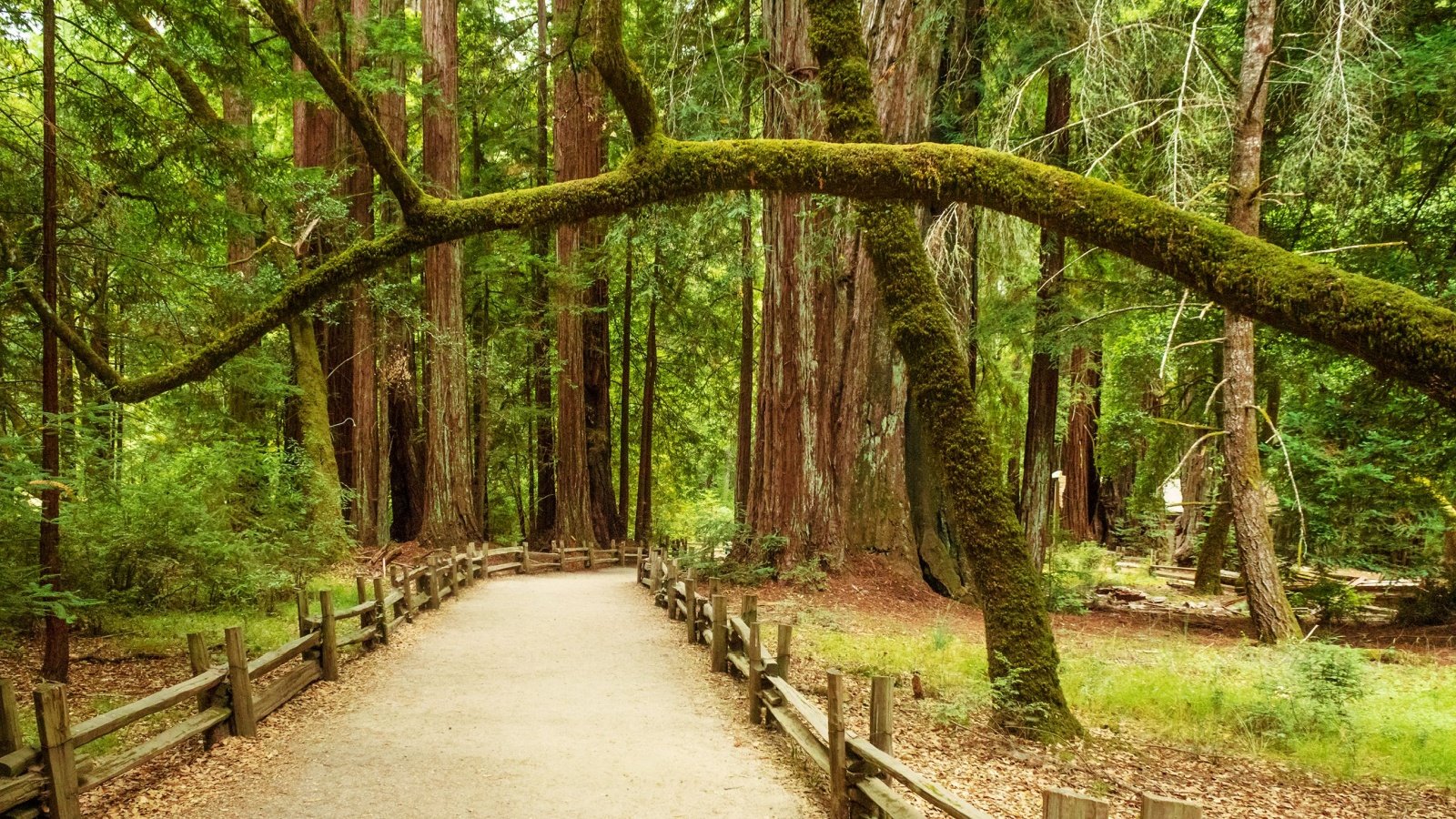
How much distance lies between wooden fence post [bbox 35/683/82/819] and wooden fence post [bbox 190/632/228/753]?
143cm

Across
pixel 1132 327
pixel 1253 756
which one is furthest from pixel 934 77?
pixel 1253 756

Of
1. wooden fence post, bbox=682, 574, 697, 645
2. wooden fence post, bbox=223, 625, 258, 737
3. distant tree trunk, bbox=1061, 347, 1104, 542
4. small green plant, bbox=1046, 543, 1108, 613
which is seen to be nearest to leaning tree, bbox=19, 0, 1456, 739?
wooden fence post, bbox=223, 625, 258, 737

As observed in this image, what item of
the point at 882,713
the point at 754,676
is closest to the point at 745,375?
the point at 754,676

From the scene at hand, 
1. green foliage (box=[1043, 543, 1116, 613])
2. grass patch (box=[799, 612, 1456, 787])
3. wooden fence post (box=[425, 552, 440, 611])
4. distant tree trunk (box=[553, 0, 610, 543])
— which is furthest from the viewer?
distant tree trunk (box=[553, 0, 610, 543])

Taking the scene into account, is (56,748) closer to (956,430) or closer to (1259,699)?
(956,430)

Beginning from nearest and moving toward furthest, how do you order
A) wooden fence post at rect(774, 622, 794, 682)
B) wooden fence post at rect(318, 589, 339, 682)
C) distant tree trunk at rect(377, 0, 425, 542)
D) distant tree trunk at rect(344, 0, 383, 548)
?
wooden fence post at rect(774, 622, 794, 682) → wooden fence post at rect(318, 589, 339, 682) → distant tree trunk at rect(377, 0, 425, 542) → distant tree trunk at rect(344, 0, 383, 548)

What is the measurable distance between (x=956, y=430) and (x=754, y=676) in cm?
287

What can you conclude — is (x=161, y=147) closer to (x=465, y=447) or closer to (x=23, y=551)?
(x=23, y=551)

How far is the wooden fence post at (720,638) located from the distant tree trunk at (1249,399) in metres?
6.31

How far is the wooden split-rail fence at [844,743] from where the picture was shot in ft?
9.26

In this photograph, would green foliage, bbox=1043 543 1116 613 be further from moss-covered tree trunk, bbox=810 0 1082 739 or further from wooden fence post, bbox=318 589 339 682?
wooden fence post, bbox=318 589 339 682

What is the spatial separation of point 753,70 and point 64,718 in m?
13.4

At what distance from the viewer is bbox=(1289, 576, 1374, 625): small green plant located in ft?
37.4

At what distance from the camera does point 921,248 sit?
6648mm
